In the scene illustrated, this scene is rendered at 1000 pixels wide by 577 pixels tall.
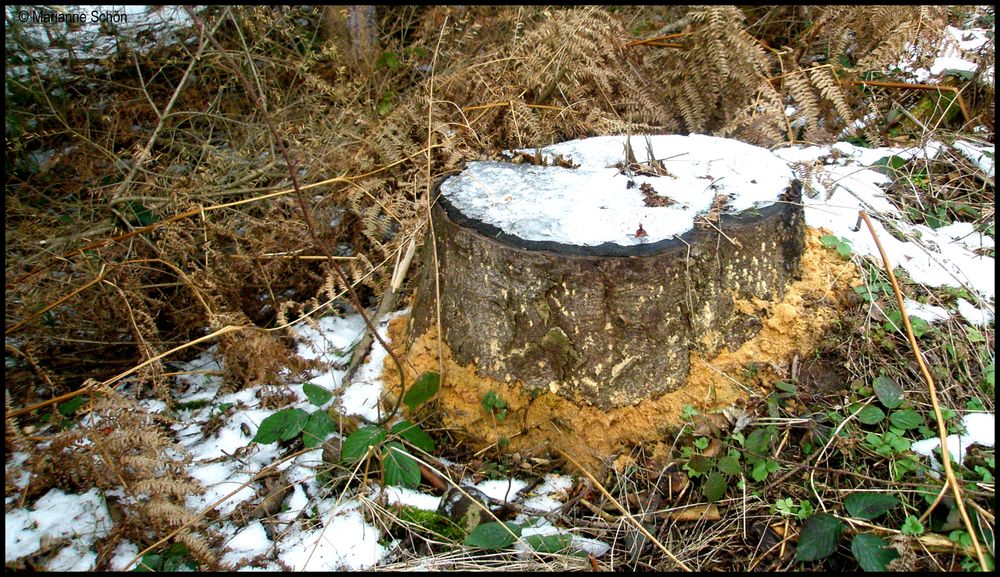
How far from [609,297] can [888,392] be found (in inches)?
37.7

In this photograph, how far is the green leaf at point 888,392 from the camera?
1.99 metres

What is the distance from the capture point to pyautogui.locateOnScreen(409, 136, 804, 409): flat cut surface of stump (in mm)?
1995

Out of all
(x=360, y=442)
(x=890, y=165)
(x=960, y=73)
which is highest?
(x=960, y=73)

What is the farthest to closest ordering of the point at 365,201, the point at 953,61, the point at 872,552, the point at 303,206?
1. the point at 953,61
2. the point at 365,201
3. the point at 303,206
4. the point at 872,552

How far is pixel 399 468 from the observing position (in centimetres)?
204

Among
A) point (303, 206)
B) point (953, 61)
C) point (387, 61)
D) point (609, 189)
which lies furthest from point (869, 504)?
point (387, 61)

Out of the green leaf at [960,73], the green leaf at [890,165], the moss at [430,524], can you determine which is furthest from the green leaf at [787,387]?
the green leaf at [960,73]

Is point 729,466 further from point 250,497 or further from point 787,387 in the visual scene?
point 250,497

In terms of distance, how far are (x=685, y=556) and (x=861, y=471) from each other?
607 millimetres

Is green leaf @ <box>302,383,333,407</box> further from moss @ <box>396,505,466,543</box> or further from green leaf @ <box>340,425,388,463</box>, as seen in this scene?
moss @ <box>396,505,466,543</box>

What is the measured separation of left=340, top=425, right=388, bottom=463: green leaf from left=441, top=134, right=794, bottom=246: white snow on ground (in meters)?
0.82

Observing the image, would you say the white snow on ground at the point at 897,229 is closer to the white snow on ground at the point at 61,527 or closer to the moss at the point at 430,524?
the moss at the point at 430,524

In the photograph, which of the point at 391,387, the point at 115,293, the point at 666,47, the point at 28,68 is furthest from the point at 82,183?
the point at 666,47

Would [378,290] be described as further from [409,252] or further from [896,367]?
[896,367]
